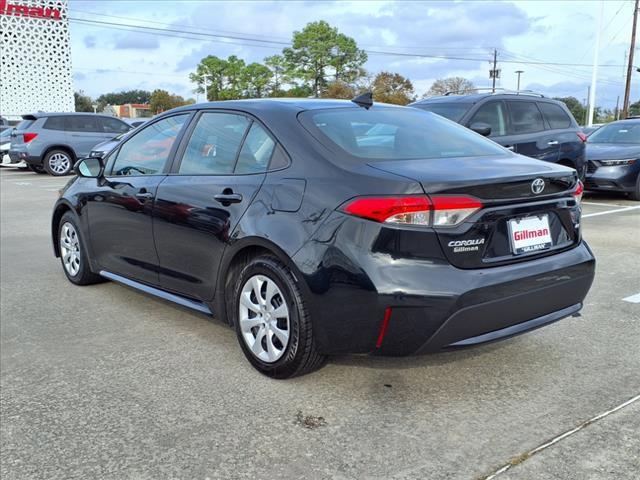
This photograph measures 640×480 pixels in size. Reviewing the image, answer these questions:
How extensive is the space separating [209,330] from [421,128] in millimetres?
1922

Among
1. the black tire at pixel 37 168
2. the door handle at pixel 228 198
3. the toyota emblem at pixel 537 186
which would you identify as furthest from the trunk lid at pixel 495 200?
the black tire at pixel 37 168

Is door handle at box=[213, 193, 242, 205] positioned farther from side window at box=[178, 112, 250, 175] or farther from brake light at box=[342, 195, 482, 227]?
brake light at box=[342, 195, 482, 227]

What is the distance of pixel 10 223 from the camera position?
9.06m

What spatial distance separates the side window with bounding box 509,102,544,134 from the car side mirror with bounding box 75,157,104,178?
6.41m

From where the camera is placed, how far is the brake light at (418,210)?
9.29ft

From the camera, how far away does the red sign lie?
1837 inches

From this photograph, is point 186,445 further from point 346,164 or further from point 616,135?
point 616,135

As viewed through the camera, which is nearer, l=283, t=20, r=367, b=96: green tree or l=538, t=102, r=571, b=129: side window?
l=538, t=102, r=571, b=129: side window

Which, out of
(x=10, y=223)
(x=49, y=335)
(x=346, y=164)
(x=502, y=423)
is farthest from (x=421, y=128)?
(x=10, y=223)

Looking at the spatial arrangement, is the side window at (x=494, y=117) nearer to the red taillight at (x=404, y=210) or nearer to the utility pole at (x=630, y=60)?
the red taillight at (x=404, y=210)

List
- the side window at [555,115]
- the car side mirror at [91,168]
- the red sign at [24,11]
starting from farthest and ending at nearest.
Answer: the red sign at [24,11]
the side window at [555,115]
the car side mirror at [91,168]

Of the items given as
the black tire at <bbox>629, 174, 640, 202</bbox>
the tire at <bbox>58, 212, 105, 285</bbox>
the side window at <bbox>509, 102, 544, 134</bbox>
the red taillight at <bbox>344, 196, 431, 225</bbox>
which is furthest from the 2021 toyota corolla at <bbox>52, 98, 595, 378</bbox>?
the black tire at <bbox>629, 174, 640, 202</bbox>

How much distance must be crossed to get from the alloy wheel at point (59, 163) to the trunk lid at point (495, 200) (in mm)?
16551

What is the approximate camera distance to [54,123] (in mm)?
17641
